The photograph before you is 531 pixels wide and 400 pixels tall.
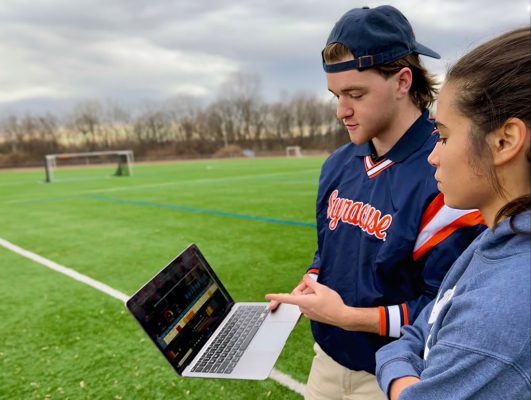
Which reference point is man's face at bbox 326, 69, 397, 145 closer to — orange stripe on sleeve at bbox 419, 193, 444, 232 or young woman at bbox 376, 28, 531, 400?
orange stripe on sleeve at bbox 419, 193, 444, 232

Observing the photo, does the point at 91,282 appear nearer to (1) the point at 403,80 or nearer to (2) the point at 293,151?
(1) the point at 403,80

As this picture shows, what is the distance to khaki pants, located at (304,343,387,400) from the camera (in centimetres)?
152

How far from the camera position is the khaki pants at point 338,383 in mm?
1522

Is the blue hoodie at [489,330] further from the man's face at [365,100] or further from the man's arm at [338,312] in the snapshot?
the man's face at [365,100]

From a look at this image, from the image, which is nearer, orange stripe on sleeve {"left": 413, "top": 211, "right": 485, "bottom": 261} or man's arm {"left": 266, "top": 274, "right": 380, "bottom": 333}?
orange stripe on sleeve {"left": 413, "top": 211, "right": 485, "bottom": 261}

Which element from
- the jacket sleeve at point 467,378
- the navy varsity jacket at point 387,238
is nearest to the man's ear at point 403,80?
the navy varsity jacket at point 387,238

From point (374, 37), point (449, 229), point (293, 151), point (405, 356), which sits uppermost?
point (374, 37)

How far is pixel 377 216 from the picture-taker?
1.41 meters

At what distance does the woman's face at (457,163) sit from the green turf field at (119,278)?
206 centimetres

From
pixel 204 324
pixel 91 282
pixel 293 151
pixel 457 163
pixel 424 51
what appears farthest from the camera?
pixel 293 151

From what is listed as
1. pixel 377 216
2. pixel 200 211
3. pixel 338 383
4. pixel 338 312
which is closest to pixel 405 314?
pixel 338 312

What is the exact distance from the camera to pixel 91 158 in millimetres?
40375

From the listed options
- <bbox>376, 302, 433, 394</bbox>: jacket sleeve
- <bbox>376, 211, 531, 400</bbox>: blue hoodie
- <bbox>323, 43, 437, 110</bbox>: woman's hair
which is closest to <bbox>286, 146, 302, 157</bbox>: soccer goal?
<bbox>323, 43, 437, 110</bbox>: woman's hair

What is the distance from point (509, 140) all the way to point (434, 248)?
1.80 ft
